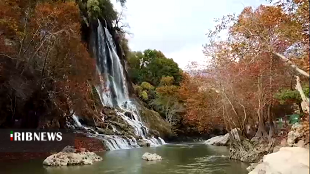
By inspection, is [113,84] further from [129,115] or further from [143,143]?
[143,143]

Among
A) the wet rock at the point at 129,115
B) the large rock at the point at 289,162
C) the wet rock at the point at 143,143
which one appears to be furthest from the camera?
the wet rock at the point at 129,115

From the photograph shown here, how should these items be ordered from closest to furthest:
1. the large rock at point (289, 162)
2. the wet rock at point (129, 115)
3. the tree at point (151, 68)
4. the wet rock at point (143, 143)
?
the large rock at point (289, 162) < the wet rock at point (143, 143) < the wet rock at point (129, 115) < the tree at point (151, 68)

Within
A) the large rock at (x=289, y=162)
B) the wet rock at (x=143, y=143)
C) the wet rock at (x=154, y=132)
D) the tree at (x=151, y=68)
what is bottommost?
the large rock at (x=289, y=162)

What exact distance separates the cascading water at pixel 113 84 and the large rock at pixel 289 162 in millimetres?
18618

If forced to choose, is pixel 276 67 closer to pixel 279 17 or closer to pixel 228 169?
pixel 228 169

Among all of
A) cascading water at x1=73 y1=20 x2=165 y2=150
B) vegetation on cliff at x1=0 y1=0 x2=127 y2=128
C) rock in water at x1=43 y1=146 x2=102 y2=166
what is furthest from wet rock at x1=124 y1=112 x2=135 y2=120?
rock in water at x1=43 y1=146 x2=102 y2=166

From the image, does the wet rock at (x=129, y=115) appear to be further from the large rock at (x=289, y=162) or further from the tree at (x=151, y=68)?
the large rock at (x=289, y=162)

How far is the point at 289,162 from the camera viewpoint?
6008mm

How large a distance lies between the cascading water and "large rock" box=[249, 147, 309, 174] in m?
18.6

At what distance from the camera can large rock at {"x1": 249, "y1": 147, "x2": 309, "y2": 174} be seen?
18.6 feet

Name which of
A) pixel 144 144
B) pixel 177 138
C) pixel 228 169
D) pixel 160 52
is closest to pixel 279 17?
pixel 228 169

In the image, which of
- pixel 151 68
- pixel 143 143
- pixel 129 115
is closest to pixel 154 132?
pixel 129 115

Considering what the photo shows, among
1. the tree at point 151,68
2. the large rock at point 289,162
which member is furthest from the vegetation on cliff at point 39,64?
the tree at point 151,68

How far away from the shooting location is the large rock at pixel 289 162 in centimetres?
566
